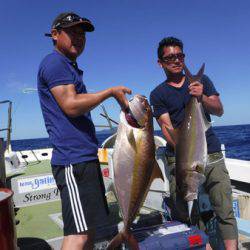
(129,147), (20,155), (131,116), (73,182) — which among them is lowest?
(20,155)

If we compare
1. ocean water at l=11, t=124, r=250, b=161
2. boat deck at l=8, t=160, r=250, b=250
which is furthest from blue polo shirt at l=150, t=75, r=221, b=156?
ocean water at l=11, t=124, r=250, b=161

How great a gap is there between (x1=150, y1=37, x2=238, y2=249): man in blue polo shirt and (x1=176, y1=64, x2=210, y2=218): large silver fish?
0.35 metres

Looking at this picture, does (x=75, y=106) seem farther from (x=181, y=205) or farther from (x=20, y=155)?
(x=20, y=155)

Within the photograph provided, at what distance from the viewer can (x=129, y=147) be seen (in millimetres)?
2822

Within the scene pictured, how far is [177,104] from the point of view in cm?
396

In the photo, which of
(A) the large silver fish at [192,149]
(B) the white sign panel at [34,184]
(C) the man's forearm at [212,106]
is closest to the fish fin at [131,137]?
(A) the large silver fish at [192,149]

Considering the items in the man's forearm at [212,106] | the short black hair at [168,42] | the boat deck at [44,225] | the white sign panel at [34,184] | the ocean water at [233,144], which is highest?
the short black hair at [168,42]

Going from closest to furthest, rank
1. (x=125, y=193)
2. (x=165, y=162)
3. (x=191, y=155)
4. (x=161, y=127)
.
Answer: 1. (x=125, y=193)
2. (x=191, y=155)
3. (x=161, y=127)
4. (x=165, y=162)

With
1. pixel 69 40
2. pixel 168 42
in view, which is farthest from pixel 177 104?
pixel 69 40

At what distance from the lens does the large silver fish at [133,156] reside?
9.26ft

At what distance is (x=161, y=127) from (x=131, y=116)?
3.91ft

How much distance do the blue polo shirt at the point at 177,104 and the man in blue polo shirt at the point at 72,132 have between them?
124 centimetres

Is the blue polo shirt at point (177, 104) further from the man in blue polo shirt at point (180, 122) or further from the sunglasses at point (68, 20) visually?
the sunglasses at point (68, 20)

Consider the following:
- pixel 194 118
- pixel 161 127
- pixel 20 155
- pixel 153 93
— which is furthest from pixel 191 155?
pixel 20 155
